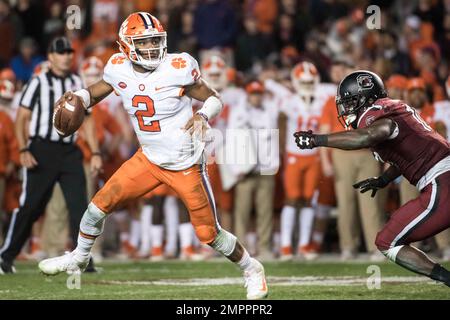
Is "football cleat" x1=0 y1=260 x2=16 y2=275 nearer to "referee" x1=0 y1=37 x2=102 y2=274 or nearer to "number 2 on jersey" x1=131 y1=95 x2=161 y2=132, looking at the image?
"referee" x1=0 y1=37 x2=102 y2=274

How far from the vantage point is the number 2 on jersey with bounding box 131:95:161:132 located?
7.01 metres

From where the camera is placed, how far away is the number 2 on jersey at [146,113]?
7008 millimetres

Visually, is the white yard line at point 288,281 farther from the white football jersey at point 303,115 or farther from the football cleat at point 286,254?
the white football jersey at point 303,115

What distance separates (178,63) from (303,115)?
390 cm

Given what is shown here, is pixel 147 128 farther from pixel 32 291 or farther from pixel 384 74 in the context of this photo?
pixel 384 74

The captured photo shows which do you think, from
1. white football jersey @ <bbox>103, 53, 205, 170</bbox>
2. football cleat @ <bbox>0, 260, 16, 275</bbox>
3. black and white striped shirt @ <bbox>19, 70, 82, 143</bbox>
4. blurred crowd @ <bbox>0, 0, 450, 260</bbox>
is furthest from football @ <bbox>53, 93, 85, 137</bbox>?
blurred crowd @ <bbox>0, 0, 450, 260</bbox>

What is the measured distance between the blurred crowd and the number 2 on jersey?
359 centimetres

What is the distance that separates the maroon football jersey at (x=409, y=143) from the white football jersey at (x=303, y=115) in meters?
4.01

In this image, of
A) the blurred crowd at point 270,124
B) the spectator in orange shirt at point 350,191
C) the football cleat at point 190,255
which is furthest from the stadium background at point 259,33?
the spectator in orange shirt at point 350,191

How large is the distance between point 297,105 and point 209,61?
1040 millimetres

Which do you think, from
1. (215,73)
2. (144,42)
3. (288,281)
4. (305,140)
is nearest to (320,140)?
(305,140)

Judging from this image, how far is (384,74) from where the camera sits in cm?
1155

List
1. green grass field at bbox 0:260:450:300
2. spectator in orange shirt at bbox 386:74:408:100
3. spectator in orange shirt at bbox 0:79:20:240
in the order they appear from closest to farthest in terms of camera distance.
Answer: green grass field at bbox 0:260:450:300 → spectator in orange shirt at bbox 386:74:408:100 → spectator in orange shirt at bbox 0:79:20:240
